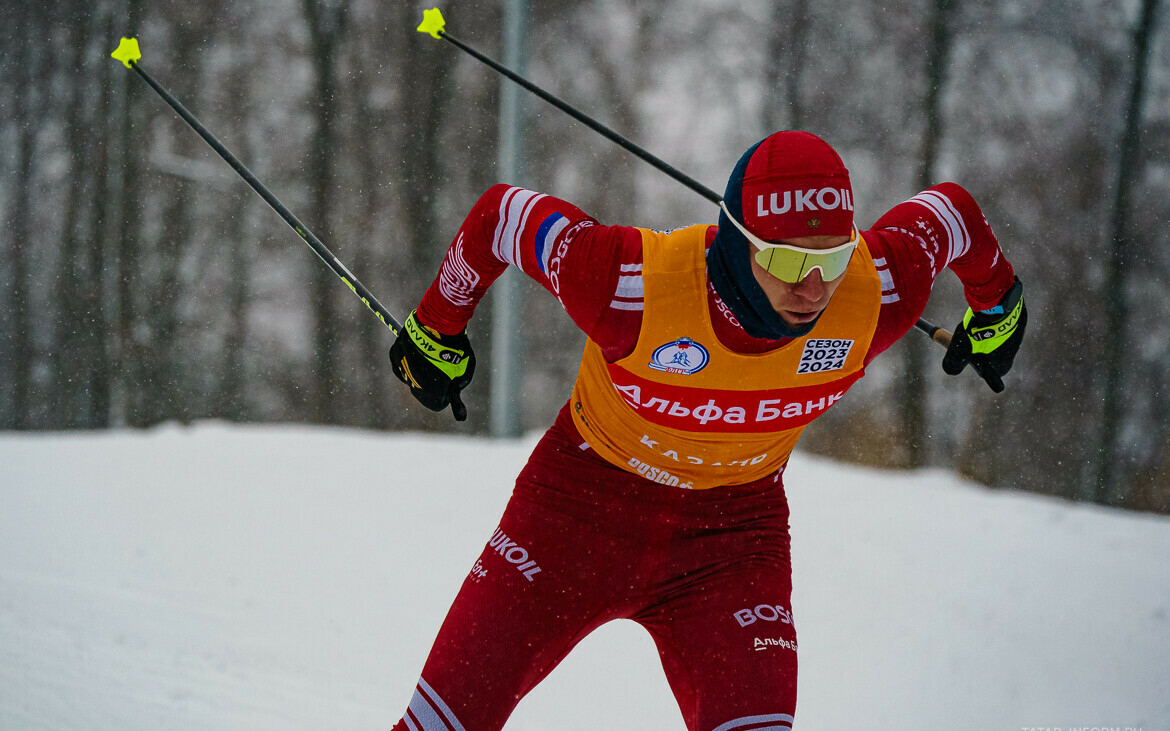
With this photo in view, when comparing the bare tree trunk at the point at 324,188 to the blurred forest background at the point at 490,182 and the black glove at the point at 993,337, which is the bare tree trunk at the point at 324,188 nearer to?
the blurred forest background at the point at 490,182

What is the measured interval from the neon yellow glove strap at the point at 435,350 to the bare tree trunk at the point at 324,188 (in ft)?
31.1

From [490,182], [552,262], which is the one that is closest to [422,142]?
[490,182]

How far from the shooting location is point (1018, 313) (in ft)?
8.24

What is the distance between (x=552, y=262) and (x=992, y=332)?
1309 mm

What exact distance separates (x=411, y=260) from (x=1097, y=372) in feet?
24.6

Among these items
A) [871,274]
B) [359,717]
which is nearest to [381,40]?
[359,717]

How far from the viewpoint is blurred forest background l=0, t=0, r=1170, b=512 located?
8.07m

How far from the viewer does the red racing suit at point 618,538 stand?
6.03ft

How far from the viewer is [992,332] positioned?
250 cm

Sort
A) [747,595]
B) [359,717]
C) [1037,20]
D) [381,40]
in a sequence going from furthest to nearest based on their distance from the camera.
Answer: [381,40] < [1037,20] < [359,717] < [747,595]

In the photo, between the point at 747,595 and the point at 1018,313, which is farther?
the point at 1018,313

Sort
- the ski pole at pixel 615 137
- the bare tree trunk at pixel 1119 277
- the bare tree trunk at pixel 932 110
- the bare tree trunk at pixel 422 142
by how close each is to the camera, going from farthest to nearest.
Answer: the bare tree trunk at pixel 422 142 → the bare tree trunk at pixel 932 110 → the bare tree trunk at pixel 1119 277 → the ski pole at pixel 615 137

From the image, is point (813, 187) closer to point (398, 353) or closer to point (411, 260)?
point (398, 353)

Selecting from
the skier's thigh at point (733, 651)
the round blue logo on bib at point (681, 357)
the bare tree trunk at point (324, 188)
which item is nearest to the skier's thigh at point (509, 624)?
the skier's thigh at point (733, 651)
